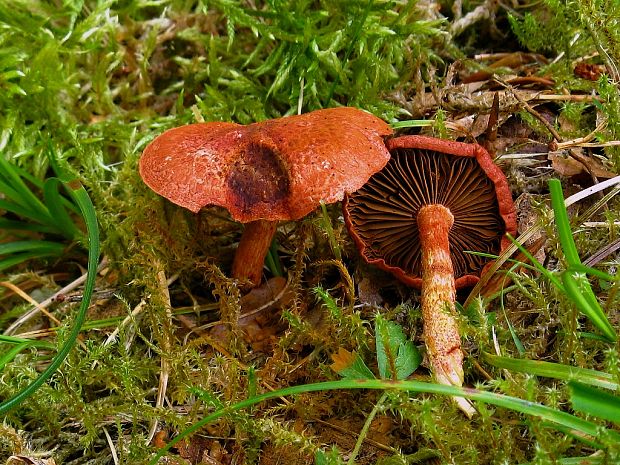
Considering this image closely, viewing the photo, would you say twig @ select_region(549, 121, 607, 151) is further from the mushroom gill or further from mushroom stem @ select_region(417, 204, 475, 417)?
mushroom stem @ select_region(417, 204, 475, 417)

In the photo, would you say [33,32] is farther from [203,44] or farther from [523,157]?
[523,157]

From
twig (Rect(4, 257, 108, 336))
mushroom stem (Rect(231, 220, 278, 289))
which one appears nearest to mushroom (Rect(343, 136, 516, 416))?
mushroom stem (Rect(231, 220, 278, 289))

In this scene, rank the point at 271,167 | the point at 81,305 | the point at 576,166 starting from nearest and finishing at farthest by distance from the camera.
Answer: the point at 81,305 → the point at 271,167 → the point at 576,166

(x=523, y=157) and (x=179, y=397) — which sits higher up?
(x=523, y=157)

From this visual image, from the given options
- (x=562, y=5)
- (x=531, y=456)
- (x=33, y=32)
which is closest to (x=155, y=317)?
(x=531, y=456)

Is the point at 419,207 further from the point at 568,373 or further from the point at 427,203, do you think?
the point at 568,373

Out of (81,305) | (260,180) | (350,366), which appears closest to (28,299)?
(81,305)
